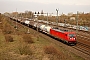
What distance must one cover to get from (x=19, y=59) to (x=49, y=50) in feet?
17.4

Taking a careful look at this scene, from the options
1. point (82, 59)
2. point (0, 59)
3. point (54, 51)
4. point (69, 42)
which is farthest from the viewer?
point (69, 42)

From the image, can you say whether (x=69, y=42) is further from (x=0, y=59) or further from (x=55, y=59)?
(x=0, y=59)

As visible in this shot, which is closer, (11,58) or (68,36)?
(11,58)

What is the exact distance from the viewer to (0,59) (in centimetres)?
1994

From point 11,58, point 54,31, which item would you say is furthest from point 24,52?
point 54,31

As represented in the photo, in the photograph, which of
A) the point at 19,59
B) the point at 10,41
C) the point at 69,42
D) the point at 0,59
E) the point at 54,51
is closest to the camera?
the point at 0,59

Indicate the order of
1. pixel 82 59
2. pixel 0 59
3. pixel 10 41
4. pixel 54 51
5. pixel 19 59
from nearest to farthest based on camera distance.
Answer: pixel 0 59, pixel 19 59, pixel 82 59, pixel 54 51, pixel 10 41

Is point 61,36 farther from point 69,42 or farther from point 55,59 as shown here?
point 55,59

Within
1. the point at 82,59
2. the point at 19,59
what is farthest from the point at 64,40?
the point at 19,59

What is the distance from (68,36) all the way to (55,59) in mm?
13662

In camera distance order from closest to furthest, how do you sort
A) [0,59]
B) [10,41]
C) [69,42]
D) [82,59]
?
[0,59]
[82,59]
[69,42]
[10,41]

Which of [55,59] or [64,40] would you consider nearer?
[55,59]

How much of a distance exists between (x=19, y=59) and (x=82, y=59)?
7941 mm

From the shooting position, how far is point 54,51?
81.4 feet
